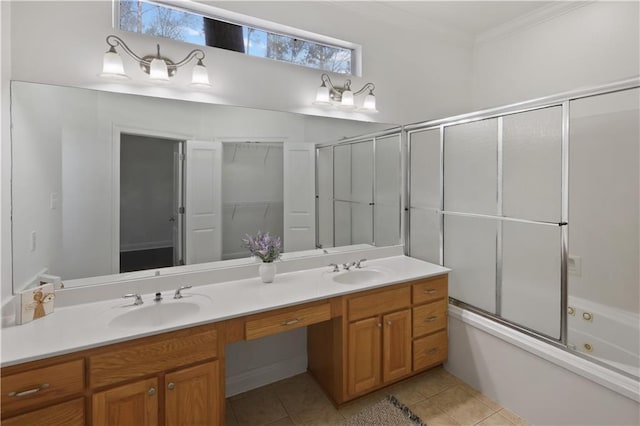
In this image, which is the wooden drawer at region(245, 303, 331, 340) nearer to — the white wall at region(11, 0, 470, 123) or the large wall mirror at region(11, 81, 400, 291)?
the large wall mirror at region(11, 81, 400, 291)

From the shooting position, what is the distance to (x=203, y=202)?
205cm

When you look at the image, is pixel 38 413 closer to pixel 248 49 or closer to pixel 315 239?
pixel 315 239

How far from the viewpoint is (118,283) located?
1.79 m

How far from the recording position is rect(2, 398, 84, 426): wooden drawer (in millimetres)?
1197

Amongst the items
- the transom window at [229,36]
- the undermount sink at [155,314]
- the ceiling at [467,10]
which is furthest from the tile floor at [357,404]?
the ceiling at [467,10]

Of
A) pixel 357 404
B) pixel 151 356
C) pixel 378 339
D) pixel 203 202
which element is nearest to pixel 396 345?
pixel 378 339

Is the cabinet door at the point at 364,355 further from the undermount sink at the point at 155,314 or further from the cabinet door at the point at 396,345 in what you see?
the undermount sink at the point at 155,314

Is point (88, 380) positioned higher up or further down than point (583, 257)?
further down

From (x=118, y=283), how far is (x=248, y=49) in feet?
5.34

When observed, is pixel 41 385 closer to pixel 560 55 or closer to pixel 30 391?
pixel 30 391

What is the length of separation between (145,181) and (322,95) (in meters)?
1.29

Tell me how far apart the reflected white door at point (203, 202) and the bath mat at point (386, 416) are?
1326 mm

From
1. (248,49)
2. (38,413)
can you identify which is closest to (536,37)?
(248,49)

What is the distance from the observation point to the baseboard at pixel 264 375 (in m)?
2.21
